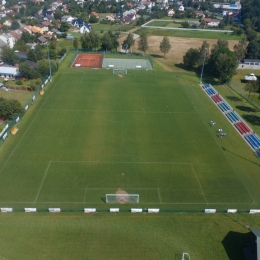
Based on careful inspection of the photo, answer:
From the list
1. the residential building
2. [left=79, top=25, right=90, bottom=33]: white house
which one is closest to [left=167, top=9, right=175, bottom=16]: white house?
[left=79, top=25, right=90, bottom=33]: white house

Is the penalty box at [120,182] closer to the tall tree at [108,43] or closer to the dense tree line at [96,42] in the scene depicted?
the dense tree line at [96,42]

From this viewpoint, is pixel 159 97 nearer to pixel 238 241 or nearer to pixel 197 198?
pixel 197 198

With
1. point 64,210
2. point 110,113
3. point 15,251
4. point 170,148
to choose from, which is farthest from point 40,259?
point 110,113

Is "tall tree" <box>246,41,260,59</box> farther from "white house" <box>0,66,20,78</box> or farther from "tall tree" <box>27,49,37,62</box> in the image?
"white house" <box>0,66,20,78</box>

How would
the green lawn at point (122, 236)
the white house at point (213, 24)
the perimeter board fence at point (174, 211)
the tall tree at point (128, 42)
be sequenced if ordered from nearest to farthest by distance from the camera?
the green lawn at point (122, 236) → the perimeter board fence at point (174, 211) → the tall tree at point (128, 42) → the white house at point (213, 24)

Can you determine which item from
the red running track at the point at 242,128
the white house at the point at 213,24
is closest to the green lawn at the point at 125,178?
the red running track at the point at 242,128

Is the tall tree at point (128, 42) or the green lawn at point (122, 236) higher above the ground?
the tall tree at point (128, 42)
